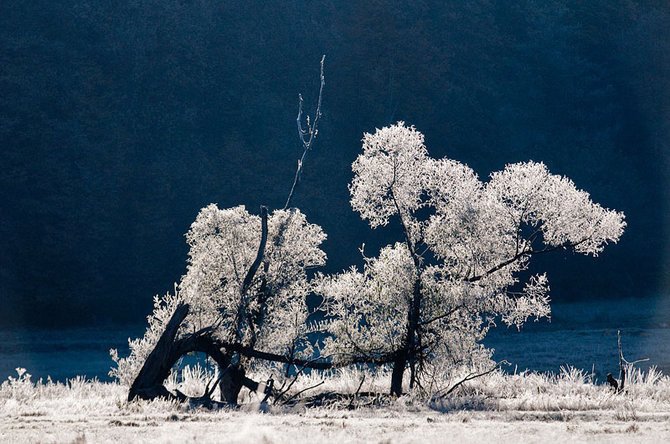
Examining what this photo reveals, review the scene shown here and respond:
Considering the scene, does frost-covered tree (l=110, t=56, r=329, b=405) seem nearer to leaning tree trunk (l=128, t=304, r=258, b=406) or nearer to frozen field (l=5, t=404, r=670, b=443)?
leaning tree trunk (l=128, t=304, r=258, b=406)

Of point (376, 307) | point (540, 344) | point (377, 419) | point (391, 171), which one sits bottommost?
point (377, 419)

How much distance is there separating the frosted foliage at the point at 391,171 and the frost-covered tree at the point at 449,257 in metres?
0.02

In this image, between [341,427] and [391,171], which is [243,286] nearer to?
[391,171]

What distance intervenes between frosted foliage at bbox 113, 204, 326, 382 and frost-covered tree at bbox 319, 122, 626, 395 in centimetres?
67

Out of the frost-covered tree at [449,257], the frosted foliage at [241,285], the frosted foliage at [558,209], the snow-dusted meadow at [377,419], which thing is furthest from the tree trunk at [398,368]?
the frosted foliage at [558,209]

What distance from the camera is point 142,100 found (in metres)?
42.2

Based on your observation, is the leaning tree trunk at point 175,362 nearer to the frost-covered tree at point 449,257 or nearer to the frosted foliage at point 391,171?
the frost-covered tree at point 449,257

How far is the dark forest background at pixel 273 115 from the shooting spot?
121ft

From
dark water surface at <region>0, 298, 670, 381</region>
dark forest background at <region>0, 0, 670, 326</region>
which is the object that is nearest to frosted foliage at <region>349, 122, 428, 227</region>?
dark water surface at <region>0, 298, 670, 381</region>

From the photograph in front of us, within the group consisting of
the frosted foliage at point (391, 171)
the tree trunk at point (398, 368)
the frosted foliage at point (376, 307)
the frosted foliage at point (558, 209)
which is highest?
the frosted foliage at point (391, 171)

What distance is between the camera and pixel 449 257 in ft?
46.6

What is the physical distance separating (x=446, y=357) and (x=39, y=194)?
92.8ft

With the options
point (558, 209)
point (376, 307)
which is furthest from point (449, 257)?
point (558, 209)

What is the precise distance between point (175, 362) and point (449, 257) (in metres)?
4.97
